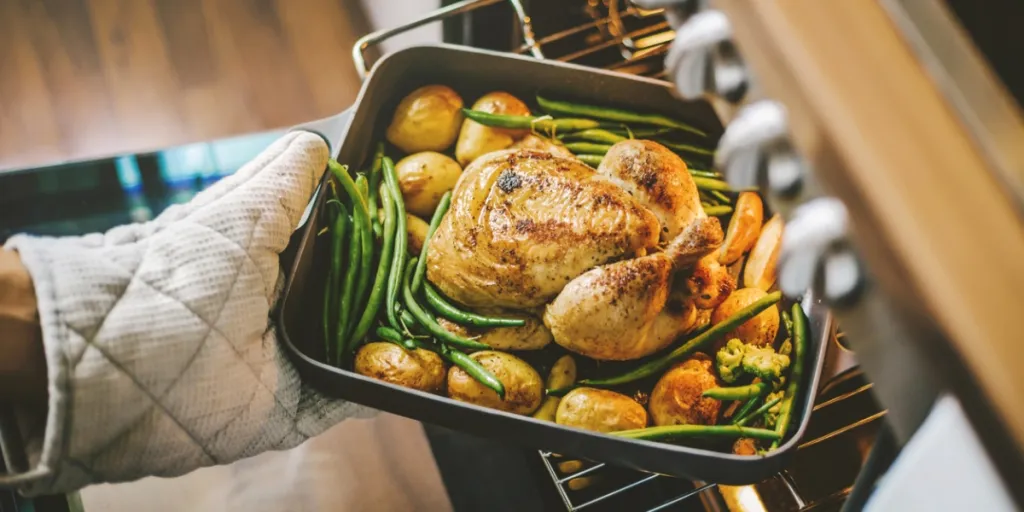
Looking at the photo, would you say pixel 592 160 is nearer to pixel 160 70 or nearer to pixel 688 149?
pixel 688 149

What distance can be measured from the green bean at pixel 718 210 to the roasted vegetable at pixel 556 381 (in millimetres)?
373

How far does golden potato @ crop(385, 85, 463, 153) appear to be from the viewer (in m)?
1.33

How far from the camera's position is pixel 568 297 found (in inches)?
40.5

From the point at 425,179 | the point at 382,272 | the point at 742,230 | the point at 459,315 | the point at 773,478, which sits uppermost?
the point at 425,179

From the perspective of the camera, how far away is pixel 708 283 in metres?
1.10

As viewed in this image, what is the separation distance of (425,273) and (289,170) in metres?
0.27

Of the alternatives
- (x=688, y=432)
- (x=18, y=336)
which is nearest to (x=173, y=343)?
(x=18, y=336)

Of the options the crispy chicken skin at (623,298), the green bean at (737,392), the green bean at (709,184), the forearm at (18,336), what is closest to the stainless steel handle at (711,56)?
the crispy chicken skin at (623,298)

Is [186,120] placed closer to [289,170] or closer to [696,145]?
[289,170]

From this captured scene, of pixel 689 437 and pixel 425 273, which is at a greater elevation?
pixel 425 273

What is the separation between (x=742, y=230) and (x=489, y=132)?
1.61ft

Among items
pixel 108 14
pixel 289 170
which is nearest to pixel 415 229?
pixel 289 170

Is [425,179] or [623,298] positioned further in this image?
[425,179]

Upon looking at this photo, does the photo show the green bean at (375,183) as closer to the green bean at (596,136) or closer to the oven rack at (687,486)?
the green bean at (596,136)
